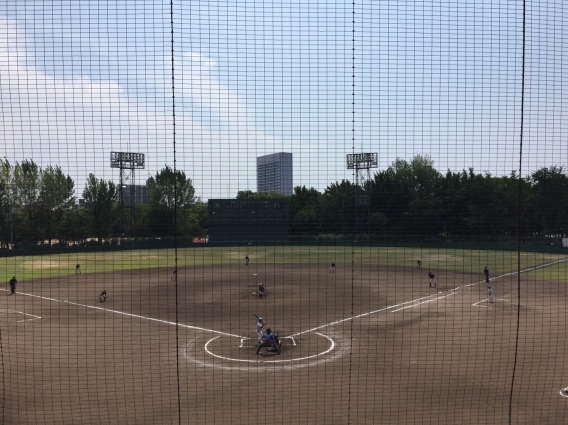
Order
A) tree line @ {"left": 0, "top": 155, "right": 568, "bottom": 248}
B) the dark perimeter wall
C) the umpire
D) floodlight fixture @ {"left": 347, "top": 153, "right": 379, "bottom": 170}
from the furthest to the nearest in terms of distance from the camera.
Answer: the umpire
the dark perimeter wall
tree line @ {"left": 0, "top": 155, "right": 568, "bottom": 248}
floodlight fixture @ {"left": 347, "top": 153, "right": 379, "bottom": 170}

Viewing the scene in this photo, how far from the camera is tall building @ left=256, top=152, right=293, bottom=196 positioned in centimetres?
582

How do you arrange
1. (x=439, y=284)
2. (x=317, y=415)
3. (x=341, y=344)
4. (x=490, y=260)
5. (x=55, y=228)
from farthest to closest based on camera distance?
(x=490, y=260)
(x=439, y=284)
(x=55, y=228)
(x=341, y=344)
(x=317, y=415)

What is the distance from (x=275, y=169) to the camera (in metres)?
6.72

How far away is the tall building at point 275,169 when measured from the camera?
5.82m

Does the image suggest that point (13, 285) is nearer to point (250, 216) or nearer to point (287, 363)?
point (250, 216)

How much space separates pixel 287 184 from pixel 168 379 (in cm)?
417

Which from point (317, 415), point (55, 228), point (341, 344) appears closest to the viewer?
point (317, 415)

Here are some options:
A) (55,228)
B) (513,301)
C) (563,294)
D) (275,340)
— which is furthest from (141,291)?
(563,294)

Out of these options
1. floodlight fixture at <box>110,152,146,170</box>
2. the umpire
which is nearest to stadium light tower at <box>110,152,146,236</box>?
floodlight fixture at <box>110,152,146,170</box>

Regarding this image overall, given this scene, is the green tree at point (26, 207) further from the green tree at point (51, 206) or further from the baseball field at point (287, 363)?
the baseball field at point (287, 363)

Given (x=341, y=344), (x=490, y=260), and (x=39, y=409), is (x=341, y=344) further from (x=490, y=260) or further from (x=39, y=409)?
(x=490, y=260)

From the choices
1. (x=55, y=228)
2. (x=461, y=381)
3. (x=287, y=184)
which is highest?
(x=287, y=184)

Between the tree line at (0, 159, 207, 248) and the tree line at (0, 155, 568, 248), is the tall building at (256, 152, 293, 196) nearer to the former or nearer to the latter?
the tree line at (0, 155, 568, 248)

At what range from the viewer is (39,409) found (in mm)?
6676
